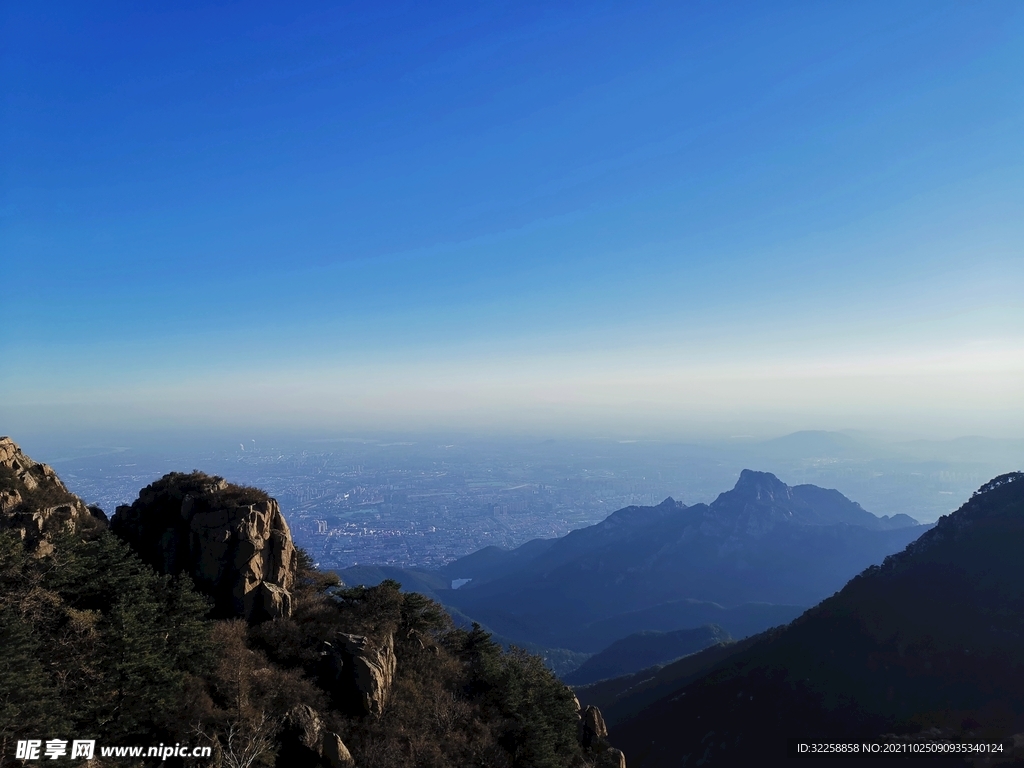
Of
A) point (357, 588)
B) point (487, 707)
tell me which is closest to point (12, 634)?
point (357, 588)

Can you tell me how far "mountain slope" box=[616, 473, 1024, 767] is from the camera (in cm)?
6078

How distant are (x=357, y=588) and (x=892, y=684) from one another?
77370mm

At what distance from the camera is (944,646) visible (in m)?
69.9

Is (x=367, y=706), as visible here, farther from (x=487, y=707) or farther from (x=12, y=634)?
(x=12, y=634)

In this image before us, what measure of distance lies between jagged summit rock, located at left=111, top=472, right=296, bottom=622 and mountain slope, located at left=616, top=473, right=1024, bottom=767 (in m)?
61.8

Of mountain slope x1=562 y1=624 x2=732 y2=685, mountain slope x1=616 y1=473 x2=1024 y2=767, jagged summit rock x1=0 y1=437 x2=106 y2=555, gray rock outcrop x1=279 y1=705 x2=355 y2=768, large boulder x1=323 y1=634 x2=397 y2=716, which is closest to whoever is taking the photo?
gray rock outcrop x1=279 y1=705 x2=355 y2=768

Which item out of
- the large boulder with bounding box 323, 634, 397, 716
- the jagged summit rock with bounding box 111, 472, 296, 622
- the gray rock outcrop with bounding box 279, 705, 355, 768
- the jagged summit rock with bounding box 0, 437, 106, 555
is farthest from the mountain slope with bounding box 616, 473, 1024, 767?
the jagged summit rock with bounding box 0, 437, 106, 555

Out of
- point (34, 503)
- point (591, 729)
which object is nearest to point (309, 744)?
point (34, 503)

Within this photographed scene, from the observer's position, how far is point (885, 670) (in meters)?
70.2

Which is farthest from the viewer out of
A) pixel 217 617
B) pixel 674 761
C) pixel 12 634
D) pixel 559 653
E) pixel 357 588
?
pixel 559 653

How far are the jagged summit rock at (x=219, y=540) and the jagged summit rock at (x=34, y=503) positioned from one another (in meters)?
3.43

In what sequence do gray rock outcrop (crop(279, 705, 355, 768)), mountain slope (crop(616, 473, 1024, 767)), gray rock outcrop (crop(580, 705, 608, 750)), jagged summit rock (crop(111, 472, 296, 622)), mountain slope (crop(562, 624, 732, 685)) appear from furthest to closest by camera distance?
mountain slope (crop(562, 624, 732, 685)), mountain slope (crop(616, 473, 1024, 767)), gray rock outcrop (crop(580, 705, 608, 750)), jagged summit rock (crop(111, 472, 296, 622)), gray rock outcrop (crop(279, 705, 355, 768))

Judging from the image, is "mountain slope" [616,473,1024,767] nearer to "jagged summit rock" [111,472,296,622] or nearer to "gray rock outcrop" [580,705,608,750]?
"gray rock outcrop" [580,705,608,750]

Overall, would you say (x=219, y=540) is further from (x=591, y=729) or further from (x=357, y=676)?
(x=591, y=729)
